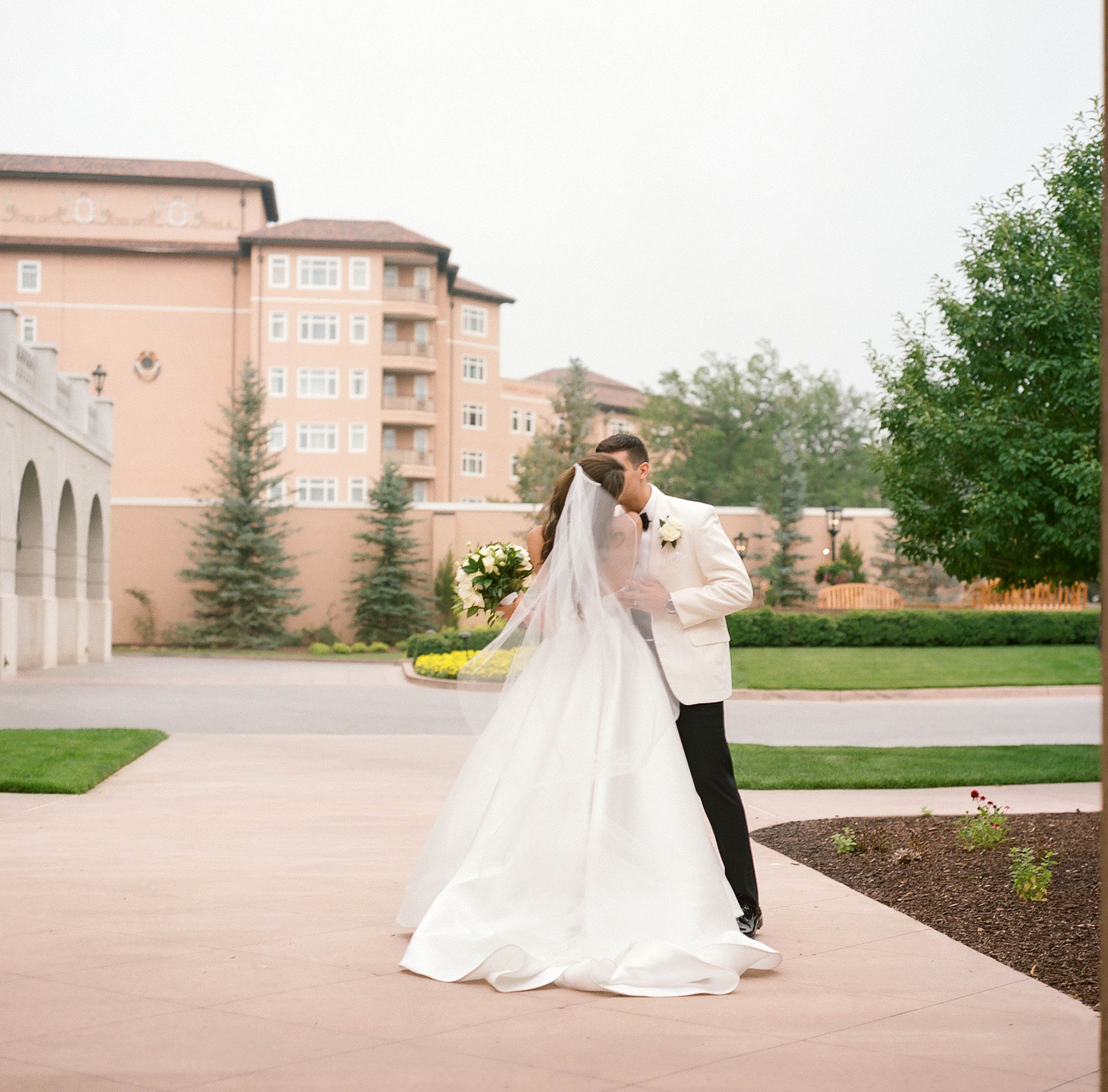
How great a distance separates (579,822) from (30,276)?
57148 mm

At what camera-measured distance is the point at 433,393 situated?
61188 mm

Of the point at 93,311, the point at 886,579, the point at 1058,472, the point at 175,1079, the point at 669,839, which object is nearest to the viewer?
the point at 175,1079

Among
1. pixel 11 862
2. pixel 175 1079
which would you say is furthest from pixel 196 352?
pixel 175 1079

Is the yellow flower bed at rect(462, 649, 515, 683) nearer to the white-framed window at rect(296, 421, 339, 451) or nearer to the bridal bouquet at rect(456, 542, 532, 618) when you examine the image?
the bridal bouquet at rect(456, 542, 532, 618)

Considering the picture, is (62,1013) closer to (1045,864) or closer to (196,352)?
(1045,864)

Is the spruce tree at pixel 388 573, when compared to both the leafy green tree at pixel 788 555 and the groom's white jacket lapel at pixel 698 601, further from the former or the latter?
the groom's white jacket lapel at pixel 698 601

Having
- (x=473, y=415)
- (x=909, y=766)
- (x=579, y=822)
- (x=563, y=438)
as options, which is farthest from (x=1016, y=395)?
(x=473, y=415)

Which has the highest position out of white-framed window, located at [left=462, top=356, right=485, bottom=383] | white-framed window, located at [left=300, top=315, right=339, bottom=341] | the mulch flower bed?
white-framed window, located at [left=300, top=315, right=339, bottom=341]

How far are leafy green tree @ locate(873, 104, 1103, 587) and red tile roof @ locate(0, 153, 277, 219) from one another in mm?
49327

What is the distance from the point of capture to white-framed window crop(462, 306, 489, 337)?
63.7 meters

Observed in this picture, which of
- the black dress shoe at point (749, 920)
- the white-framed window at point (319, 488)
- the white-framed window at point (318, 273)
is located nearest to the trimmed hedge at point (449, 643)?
the black dress shoe at point (749, 920)

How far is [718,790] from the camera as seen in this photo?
538cm

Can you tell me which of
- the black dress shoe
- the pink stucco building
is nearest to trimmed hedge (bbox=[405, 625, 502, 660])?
the black dress shoe

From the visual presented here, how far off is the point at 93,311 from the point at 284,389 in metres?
8.95
